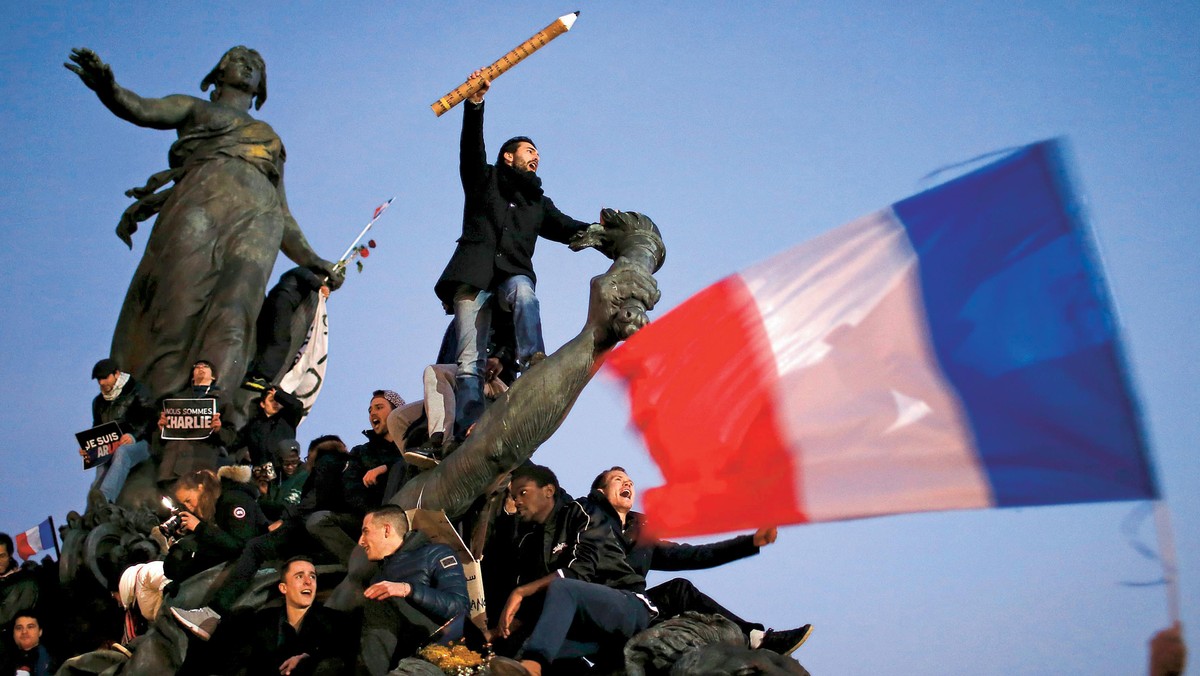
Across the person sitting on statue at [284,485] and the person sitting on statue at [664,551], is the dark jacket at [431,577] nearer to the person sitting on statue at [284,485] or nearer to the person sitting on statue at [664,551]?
the person sitting on statue at [664,551]

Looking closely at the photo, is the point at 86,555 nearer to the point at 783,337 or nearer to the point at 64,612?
the point at 64,612

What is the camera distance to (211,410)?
1608cm

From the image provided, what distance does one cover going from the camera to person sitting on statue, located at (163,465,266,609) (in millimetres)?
10164

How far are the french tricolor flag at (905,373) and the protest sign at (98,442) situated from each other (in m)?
9.50

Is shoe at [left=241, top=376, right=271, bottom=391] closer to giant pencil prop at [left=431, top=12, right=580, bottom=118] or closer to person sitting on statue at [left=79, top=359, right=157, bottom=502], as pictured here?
person sitting on statue at [left=79, top=359, right=157, bottom=502]

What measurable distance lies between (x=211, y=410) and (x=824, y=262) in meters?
10.2

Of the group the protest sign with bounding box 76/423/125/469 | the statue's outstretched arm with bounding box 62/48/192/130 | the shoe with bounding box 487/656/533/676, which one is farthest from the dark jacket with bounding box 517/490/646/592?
the statue's outstretched arm with bounding box 62/48/192/130

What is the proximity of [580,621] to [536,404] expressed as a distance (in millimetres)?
1844

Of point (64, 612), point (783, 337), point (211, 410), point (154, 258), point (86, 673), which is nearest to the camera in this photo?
point (783, 337)

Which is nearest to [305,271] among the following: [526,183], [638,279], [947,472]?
[526,183]

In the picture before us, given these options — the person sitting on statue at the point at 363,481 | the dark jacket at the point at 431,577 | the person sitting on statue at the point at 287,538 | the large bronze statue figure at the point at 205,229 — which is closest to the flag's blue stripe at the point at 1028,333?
the dark jacket at the point at 431,577

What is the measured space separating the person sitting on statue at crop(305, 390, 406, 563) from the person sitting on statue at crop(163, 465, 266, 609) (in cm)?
62

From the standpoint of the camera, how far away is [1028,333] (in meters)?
6.68

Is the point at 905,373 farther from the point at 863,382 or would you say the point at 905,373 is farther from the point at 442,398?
the point at 442,398
